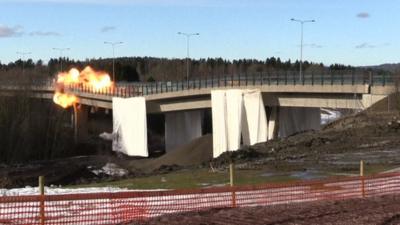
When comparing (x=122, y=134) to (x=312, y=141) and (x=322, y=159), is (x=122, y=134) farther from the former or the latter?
(x=322, y=159)

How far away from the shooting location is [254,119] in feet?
226

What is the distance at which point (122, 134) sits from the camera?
90625 millimetres

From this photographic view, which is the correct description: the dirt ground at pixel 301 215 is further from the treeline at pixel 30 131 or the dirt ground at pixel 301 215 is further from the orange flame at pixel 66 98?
the orange flame at pixel 66 98

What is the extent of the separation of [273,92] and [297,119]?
630cm

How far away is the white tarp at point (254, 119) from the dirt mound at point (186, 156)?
4.25 metres

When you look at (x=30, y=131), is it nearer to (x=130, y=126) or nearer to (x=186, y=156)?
(x=130, y=126)

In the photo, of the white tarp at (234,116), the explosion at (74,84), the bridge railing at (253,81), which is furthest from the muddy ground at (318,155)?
the explosion at (74,84)

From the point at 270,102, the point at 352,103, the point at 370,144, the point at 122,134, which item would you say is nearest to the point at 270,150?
the point at 370,144

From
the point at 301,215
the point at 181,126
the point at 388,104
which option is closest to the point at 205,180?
the point at 301,215

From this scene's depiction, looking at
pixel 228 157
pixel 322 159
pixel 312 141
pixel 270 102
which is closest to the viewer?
pixel 322 159

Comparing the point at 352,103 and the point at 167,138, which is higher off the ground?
the point at 352,103

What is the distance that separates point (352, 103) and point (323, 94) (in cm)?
429

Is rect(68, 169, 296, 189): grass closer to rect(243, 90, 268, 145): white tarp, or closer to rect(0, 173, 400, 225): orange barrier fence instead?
rect(0, 173, 400, 225): orange barrier fence

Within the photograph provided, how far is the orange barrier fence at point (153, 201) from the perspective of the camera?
504 inches
